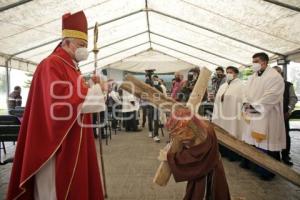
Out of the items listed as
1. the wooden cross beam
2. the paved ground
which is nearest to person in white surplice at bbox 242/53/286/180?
the paved ground

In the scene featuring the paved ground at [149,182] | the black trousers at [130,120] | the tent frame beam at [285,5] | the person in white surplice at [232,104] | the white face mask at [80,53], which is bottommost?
the paved ground at [149,182]

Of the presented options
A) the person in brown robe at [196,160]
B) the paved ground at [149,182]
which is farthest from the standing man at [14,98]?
the person in brown robe at [196,160]

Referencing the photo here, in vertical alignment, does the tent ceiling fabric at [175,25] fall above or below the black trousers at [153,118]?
above

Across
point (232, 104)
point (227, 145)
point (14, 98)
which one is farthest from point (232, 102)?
point (14, 98)

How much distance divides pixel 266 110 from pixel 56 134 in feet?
11.8

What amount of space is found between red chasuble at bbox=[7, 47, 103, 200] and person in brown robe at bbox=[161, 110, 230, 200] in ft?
2.66

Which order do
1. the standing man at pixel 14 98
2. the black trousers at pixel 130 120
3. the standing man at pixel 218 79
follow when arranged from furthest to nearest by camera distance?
the black trousers at pixel 130 120
the standing man at pixel 14 98
the standing man at pixel 218 79

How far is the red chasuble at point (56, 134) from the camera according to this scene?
2273 millimetres

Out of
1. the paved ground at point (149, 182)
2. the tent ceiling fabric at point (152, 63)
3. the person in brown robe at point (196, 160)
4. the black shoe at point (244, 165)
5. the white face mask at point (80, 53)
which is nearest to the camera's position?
the white face mask at point (80, 53)

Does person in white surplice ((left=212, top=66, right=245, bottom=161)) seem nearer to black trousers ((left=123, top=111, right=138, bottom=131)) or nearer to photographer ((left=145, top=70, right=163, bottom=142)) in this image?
photographer ((left=145, top=70, right=163, bottom=142))

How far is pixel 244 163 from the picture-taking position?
5543mm

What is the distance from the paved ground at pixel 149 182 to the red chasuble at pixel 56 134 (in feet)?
5.34

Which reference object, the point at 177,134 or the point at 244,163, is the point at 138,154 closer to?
the point at 244,163

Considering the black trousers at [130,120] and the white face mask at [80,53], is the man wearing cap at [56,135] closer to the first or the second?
the white face mask at [80,53]
